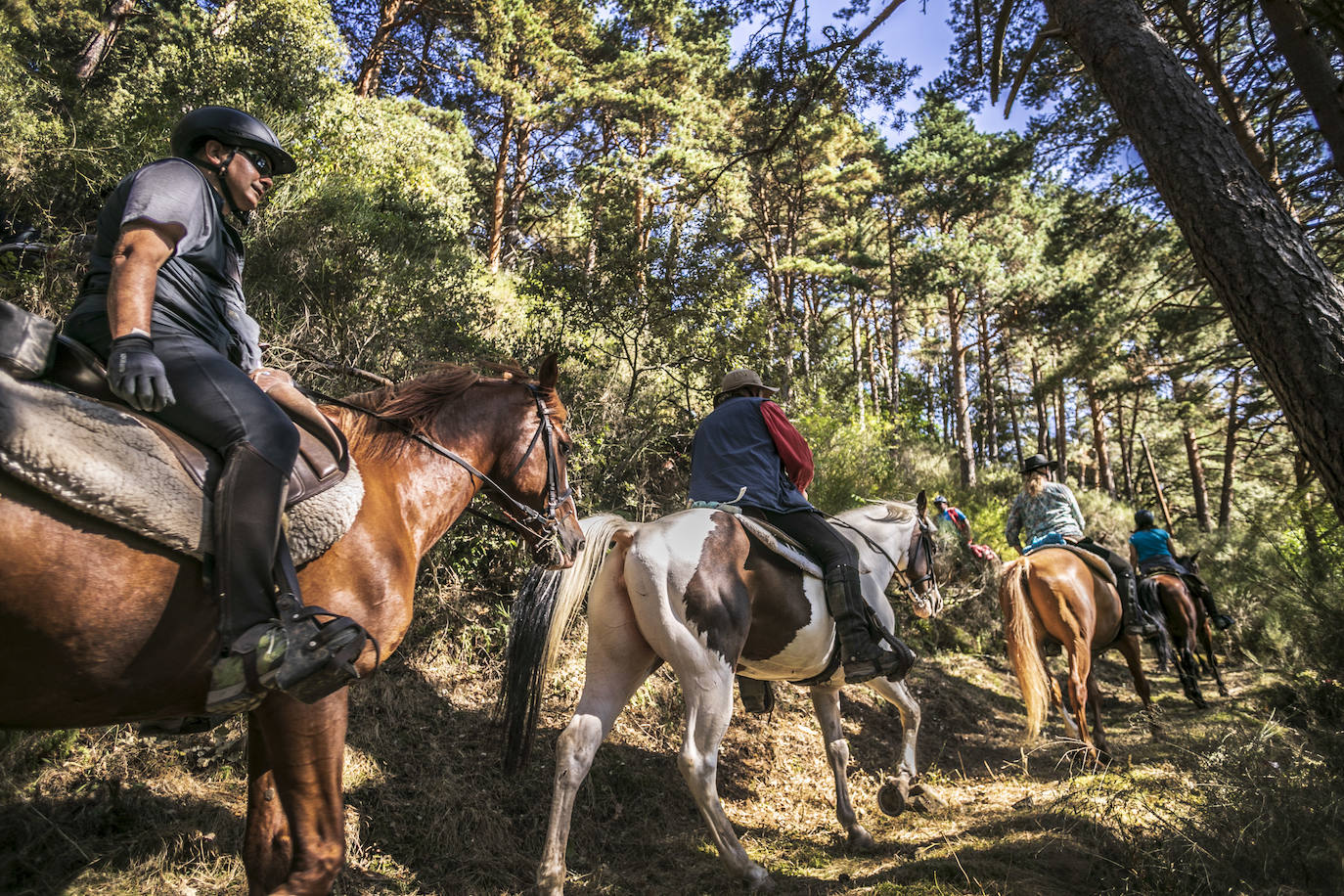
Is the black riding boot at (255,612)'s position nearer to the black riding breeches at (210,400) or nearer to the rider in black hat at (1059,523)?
the black riding breeches at (210,400)

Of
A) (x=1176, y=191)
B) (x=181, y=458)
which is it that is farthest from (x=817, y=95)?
(x=181, y=458)

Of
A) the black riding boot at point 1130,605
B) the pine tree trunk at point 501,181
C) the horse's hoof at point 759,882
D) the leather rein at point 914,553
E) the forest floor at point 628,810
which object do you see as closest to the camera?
the forest floor at point 628,810

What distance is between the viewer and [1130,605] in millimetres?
7742

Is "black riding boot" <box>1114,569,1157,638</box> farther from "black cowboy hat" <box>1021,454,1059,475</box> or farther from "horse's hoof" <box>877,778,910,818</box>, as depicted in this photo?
"horse's hoof" <box>877,778,910,818</box>

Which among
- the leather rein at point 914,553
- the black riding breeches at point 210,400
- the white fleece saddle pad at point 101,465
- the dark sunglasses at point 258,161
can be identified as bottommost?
the leather rein at point 914,553

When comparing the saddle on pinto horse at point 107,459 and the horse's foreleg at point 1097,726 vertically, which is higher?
the saddle on pinto horse at point 107,459

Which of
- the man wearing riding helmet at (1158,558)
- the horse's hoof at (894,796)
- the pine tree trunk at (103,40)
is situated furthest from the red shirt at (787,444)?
the pine tree trunk at (103,40)

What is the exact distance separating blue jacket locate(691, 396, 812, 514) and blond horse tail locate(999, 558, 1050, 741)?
9.87ft

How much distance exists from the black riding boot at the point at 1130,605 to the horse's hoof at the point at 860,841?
180 inches

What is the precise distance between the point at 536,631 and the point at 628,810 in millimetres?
1820

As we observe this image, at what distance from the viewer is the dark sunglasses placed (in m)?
2.64

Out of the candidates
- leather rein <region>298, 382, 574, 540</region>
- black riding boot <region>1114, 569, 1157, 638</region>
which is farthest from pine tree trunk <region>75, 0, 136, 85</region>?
black riding boot <region>1114, 569, 1157, 638</region>

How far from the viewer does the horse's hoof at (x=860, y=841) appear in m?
4.82

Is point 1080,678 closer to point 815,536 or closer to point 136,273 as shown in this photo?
point 815,536
